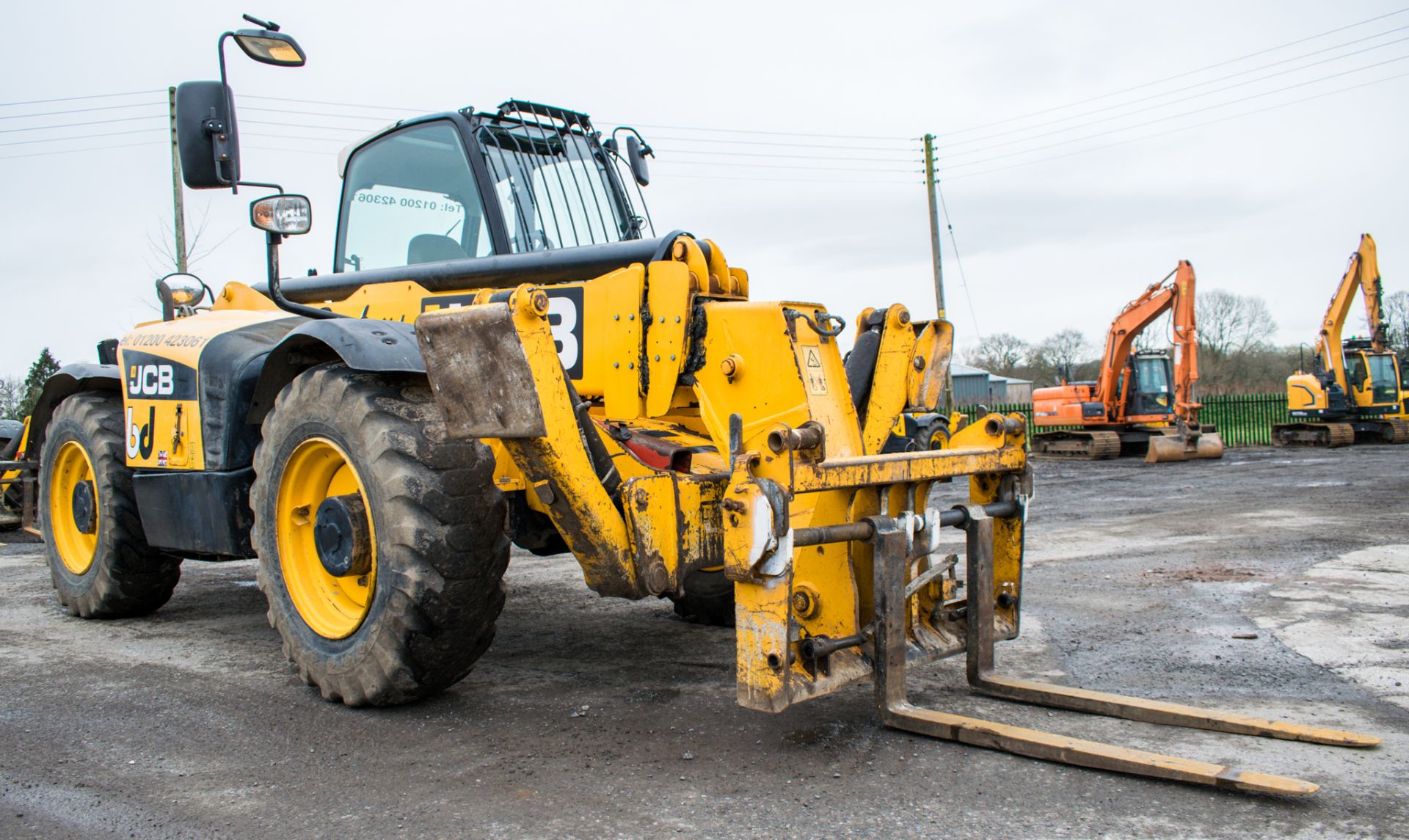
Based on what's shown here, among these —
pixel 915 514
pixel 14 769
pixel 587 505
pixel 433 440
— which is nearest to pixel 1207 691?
pixel 915 514

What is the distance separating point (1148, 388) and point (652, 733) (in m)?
23.0

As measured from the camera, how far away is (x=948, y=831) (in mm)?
3162

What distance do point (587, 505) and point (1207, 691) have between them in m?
2.80

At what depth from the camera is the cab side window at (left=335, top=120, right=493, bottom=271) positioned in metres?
5.54

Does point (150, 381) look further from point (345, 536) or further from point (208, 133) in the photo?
point (345, 536)

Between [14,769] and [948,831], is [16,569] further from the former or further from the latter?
[948,831]

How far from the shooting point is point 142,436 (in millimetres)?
6004

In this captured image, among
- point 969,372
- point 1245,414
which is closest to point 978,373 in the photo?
point 969,372

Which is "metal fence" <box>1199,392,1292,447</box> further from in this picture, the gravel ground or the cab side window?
the cab side window

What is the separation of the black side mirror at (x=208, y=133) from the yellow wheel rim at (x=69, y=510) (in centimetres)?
295

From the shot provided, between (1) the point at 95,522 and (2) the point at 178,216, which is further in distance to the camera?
(2) the point at 178,216

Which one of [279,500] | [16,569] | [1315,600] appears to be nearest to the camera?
[279,500]

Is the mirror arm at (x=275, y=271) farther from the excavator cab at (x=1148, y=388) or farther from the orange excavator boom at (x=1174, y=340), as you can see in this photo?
the excavator cab at (x=1148, y=388)

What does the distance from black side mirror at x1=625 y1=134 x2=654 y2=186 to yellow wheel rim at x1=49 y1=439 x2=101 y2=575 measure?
3758 millimetres
